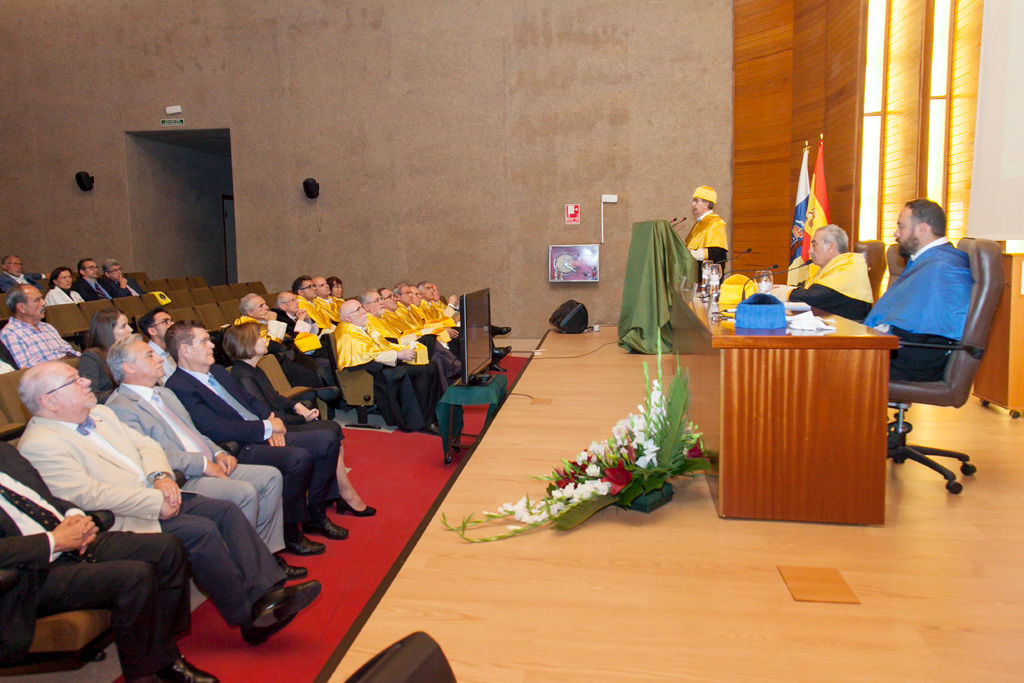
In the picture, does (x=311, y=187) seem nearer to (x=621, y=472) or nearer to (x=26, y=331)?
(x=26, y=331)

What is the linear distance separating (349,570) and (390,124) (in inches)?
318

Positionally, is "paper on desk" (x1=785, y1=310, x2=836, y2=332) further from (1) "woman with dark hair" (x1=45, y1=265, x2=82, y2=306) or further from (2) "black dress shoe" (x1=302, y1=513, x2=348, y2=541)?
(1) "woman with dark hair" (x1=45, y1=265, x2=82, y2=306)

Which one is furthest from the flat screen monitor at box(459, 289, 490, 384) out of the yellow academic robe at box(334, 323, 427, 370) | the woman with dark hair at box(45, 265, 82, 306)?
the woman with dark hair at box(45, 265, 82, 306)

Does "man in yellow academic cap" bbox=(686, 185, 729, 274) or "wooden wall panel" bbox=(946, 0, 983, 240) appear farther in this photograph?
"man in yellow academic cap" bbox=(686, 185, 729, 274)

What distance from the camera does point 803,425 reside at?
8.67 feet

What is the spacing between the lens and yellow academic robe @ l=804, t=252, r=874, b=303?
4.21 meters

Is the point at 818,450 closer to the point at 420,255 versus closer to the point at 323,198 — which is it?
the point at 420,255

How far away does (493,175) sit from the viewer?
32.2 ft

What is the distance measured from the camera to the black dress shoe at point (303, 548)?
3.10m

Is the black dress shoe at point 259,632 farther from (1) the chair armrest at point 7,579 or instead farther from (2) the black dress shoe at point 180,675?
(1) the chair armrest at point 7,579

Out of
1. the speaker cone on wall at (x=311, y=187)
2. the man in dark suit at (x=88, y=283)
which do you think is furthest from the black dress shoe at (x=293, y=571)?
the speaker cone on wall at (x=311, y=187)

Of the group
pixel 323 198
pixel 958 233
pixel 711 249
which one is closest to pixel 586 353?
pixel 711 249

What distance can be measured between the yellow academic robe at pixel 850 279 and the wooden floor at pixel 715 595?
1.25 m

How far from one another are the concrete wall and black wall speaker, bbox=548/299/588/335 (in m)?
0.94
